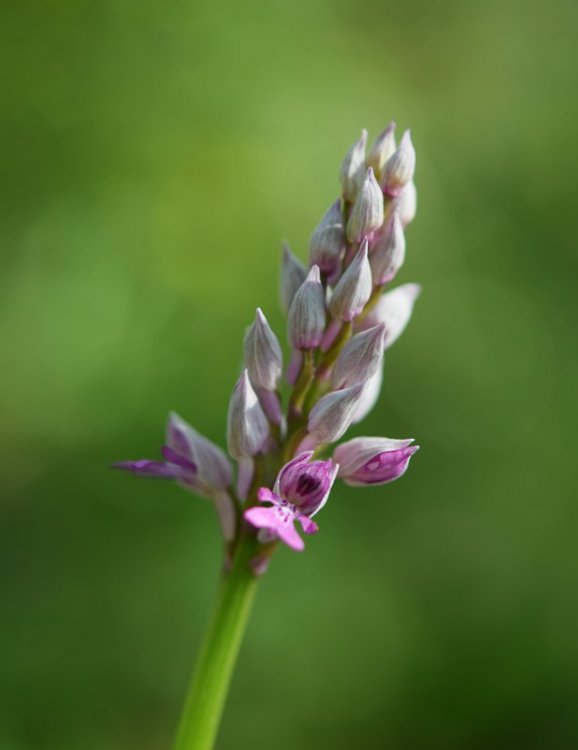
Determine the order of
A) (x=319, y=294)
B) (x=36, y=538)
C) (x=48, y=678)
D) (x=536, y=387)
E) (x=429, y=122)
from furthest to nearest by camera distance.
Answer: (x=429, y=122)
(x=536, y=387)
(x=36, y=538)
(x=48, y=678)
(x=319, y=294)

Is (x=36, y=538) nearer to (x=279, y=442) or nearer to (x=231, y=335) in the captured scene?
(x=231, y=335)

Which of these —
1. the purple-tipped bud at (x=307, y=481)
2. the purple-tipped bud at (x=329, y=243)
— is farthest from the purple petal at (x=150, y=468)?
the purple-tipped bud at (x=329, y=243)

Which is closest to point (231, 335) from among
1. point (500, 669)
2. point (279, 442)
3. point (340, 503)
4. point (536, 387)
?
point (340, 503)

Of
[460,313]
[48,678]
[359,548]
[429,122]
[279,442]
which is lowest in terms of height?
[48,678]

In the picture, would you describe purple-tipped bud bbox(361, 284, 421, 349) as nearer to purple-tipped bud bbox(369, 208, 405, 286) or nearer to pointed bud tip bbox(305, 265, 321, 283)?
purple-tipped bud bbox(369, 208, 405, 286)

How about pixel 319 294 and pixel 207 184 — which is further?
pixel 207 184
